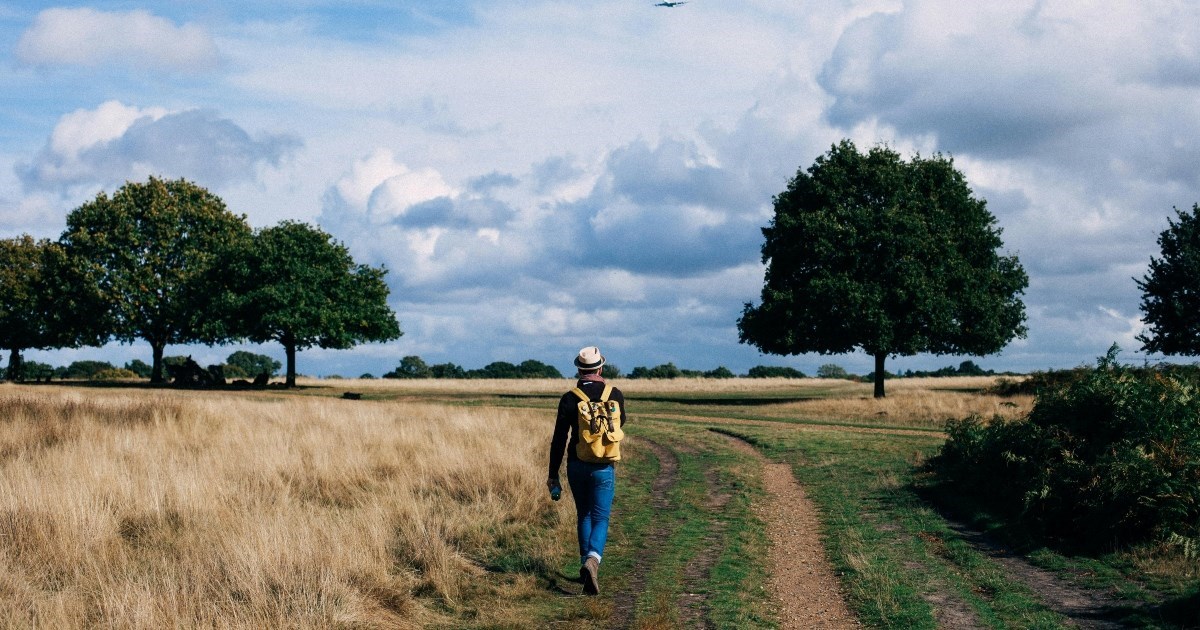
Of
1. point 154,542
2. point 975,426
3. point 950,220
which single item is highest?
point 950,220

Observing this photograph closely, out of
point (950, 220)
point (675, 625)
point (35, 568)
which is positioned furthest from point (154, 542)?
point (950, 220)

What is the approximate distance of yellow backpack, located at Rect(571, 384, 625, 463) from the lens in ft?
31.6

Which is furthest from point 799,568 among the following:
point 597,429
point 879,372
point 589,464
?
point 879,372

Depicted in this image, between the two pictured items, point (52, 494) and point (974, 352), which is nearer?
point (52, 494)

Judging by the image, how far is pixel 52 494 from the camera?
40.9 feet

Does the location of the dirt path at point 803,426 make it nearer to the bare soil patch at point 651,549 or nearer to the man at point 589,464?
the bare soil patch at point 651,549

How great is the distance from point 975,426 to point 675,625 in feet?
40.9

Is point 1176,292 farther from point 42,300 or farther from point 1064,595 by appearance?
point 42,300

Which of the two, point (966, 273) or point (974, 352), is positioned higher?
point (966, 273)

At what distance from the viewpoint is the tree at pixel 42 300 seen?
59.1 metres

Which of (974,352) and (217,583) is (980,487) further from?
(974,352)

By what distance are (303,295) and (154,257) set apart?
12.0 m

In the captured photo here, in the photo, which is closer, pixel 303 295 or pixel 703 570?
pixel 703 570

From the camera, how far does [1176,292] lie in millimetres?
51188
